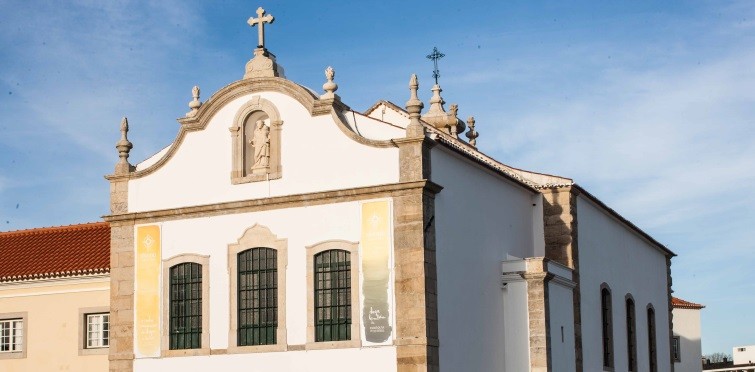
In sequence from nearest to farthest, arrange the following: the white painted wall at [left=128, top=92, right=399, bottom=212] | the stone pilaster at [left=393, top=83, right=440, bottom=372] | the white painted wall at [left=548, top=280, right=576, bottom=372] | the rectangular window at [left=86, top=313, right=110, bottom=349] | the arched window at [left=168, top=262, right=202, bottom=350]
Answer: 1. the stone pilaster at [left=393, top=83, right=440, bottom=372]
2. the white painted wall at [left=128, top=92, right=399, bottom=212]
3. the arched window at [left=168, top=262, right=202, bottom=350]
4. the white painted wall at [left=548, top=280, right=576, bottom=372]
5. the rectangular window at [left=86, top=313, right=110, bottom=349]

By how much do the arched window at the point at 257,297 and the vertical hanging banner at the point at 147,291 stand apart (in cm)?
215

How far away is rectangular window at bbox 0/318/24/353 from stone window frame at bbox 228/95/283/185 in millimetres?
9004

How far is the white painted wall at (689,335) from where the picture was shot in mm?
53344

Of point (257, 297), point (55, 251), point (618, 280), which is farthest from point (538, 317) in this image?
point (55, 251)

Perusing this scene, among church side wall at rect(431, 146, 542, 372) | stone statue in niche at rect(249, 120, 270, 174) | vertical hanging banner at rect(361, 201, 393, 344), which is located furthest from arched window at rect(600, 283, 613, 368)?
stone statue in niche at rect(249, 120, 270, 174)

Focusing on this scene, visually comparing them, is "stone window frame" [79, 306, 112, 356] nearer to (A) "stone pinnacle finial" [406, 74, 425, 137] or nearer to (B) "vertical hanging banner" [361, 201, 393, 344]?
(B) "vertical hanging banner" [361, 201, 393, 344]

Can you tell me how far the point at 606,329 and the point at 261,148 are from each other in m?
12.2

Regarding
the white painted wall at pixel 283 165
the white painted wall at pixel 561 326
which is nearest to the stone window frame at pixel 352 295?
the white painted wall at pixel 283 165

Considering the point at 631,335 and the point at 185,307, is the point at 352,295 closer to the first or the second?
the point at 185,307

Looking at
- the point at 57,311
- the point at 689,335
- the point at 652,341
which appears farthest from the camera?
the point at 689,335

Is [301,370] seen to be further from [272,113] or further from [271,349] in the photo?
[272,113]

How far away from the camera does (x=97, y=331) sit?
30.9 meters

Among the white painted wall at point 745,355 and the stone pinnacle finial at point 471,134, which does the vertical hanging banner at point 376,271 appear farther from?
the white painted wall at point 745,355

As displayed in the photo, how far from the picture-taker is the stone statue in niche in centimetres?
2628
